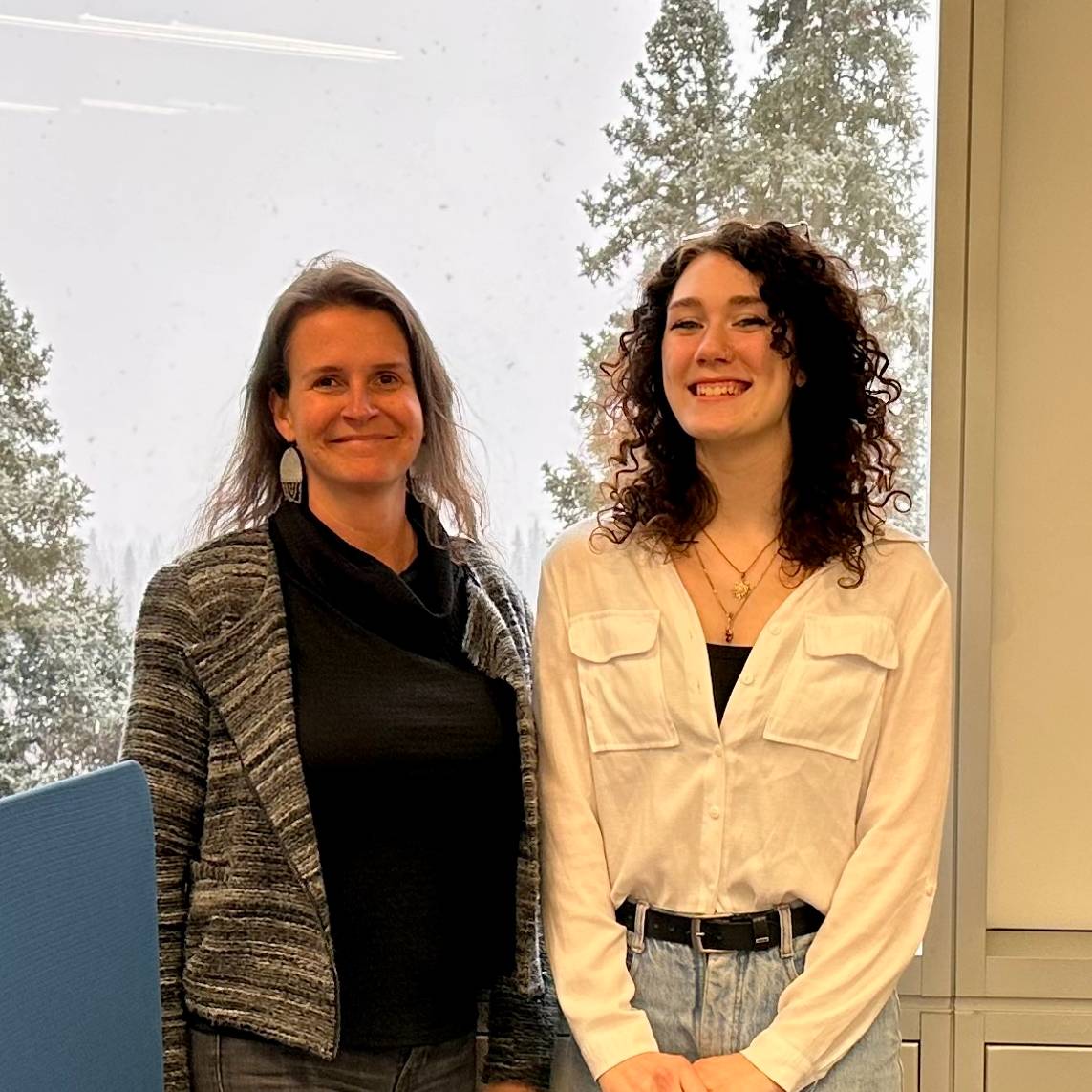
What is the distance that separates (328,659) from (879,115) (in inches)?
43.8

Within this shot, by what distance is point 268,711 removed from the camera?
55.6 inches

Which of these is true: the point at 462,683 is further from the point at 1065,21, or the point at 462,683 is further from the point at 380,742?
the point at 1065,21

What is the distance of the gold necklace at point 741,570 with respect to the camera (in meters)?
1.46

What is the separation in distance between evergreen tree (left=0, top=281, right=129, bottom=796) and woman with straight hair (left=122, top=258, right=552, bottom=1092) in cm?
51

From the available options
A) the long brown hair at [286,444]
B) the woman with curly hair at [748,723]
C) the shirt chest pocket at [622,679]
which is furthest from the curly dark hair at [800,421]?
the long brown hair at [286,444]

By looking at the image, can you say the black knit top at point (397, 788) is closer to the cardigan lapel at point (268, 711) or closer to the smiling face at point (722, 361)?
the cardigan lapel at point (268, 711)

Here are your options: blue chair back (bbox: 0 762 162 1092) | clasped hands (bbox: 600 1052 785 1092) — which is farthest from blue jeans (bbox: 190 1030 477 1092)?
clasped hands (bbox: 600 1052 785 1092)

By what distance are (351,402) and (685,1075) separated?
33.3 inches

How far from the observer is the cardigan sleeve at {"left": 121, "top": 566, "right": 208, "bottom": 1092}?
4.68ft

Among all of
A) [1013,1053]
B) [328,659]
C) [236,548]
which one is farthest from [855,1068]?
[236,548]

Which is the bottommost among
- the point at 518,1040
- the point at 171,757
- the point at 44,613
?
the point at 518,1040

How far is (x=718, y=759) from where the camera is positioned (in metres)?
1.39

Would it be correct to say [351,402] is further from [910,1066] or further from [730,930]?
[910,1066]

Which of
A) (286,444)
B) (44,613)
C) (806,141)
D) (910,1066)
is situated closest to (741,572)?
(286,444)
